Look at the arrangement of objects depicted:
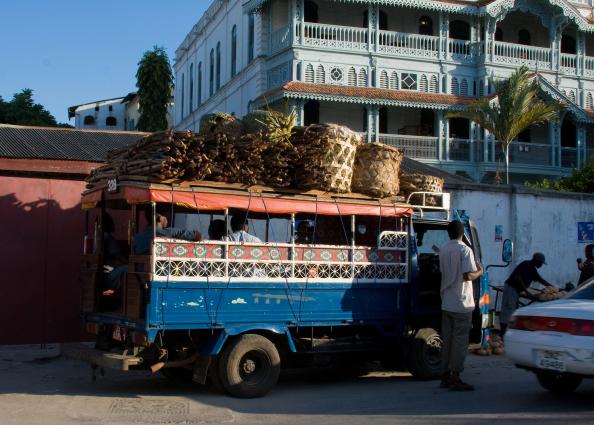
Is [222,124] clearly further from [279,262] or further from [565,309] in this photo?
[565,309]

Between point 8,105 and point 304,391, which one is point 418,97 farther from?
point 8,105

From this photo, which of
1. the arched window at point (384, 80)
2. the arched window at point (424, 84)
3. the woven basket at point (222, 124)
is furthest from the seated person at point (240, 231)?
the arched window at point (424, 84)

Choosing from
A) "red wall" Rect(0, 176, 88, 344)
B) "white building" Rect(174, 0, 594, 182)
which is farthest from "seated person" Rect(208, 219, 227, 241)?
"white building" Rect(174, 0, 594, 182)

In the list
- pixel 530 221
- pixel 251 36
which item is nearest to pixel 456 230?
pixel 530 221

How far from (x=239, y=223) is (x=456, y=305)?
2629 millimetres

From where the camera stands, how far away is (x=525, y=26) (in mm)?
34438

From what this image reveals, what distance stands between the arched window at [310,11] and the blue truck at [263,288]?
22154 mm

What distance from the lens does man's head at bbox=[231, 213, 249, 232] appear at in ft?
28.2

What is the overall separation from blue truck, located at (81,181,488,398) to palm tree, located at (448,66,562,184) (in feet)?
56.2

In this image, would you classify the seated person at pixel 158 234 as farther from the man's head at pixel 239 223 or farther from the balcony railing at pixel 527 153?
the balcony railing at pixel 527 153

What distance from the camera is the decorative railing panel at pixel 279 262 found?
7824 millimetres

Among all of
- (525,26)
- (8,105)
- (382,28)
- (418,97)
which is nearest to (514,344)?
(418,97)

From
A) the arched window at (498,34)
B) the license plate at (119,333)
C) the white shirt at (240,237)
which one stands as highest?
the arched window at (498,34)

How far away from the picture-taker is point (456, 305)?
8.75m
